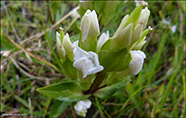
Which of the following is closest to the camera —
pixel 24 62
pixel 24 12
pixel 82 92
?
pixel 82 92

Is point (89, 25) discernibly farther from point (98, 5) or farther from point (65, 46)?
point (98, 5)

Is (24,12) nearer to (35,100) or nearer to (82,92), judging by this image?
(35,100)

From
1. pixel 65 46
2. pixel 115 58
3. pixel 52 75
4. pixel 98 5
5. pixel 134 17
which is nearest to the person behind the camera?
pixel 134 17

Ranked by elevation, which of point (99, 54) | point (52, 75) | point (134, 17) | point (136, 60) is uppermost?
point (134, 17)

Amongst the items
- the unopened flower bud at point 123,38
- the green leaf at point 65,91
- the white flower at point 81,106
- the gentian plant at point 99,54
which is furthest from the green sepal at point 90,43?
the white flower at point 81,106

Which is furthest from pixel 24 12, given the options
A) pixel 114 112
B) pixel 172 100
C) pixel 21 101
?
pixel 172 100

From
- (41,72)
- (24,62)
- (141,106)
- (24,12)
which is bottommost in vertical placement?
(141,106)


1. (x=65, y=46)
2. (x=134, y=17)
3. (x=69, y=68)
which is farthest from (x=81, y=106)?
(x=134, y=17)

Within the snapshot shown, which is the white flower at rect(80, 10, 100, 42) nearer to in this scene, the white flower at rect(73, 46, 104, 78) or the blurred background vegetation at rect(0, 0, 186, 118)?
the white flower at rect(73, 46, 104, 78)
